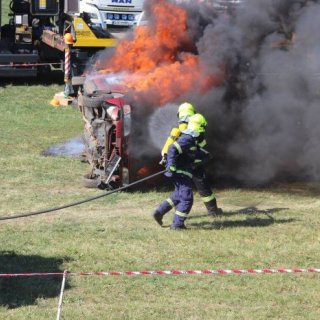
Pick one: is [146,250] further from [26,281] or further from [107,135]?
[107,135]

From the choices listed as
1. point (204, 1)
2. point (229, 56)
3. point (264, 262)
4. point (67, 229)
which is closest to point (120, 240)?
point (67, 229)

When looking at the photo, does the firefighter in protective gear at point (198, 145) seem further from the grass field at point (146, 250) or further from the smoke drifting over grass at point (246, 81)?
the smoke drifting over grass at point (246, 81)

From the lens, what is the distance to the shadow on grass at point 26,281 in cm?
848

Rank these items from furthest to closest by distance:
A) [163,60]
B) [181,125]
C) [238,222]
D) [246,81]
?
[163,60] < [246,81] < [238,222] < [181,125]

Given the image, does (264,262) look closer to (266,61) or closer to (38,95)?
(266,61)

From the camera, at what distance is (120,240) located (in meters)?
10.4

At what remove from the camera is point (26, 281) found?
8.98 meters

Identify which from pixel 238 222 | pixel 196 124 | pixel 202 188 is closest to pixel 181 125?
pixel 196 124

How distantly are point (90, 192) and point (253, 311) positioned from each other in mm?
4934

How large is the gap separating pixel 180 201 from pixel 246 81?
2.82m

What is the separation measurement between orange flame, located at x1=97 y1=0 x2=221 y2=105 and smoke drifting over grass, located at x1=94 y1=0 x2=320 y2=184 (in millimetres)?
16

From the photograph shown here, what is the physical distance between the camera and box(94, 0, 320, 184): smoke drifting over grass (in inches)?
494

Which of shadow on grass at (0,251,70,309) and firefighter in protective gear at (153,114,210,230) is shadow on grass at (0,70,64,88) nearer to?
firefighter in protective gear at (153,114,210,230)

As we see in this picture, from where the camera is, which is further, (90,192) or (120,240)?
(90,192)
